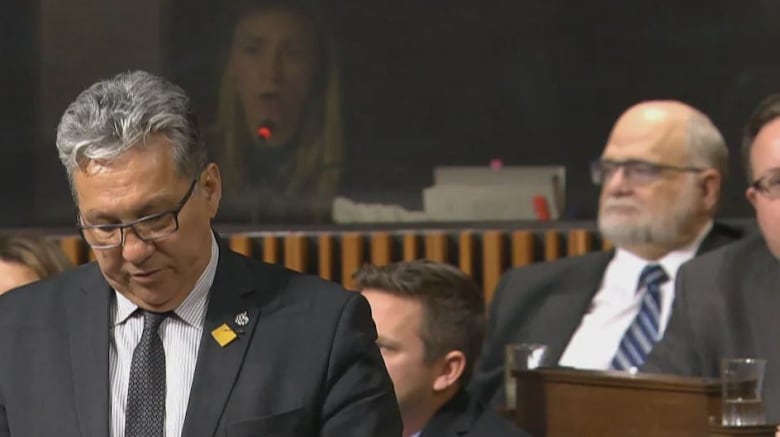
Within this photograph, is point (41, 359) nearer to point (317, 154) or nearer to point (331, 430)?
point (331, 430)

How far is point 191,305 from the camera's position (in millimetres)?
2848

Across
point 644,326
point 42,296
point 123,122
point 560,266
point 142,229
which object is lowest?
point 644,326

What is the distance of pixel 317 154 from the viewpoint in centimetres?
634

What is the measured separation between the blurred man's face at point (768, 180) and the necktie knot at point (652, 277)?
0.90 m

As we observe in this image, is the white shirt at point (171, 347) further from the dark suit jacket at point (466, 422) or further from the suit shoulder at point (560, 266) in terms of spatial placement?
the suit shoulder at point (560, 266)

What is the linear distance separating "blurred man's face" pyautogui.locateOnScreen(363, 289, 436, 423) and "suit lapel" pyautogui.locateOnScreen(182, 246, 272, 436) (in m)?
1.18

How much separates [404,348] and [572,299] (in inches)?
47.8

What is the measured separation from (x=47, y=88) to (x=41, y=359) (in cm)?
365

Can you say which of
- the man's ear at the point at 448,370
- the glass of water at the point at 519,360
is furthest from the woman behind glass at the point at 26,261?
the glass of water at the point at 519,360

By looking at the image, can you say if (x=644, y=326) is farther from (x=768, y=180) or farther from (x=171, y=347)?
(x=171, y=347)

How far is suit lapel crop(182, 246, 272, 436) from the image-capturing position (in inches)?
108

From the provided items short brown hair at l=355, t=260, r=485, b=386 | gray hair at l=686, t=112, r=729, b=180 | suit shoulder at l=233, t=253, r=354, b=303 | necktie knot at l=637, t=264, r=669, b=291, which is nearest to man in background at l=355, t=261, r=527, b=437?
short brown hair at l=355, t=260, r=485, b=386

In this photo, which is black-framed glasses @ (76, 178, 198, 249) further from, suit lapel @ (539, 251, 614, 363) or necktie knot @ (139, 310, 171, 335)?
suit lapel @ (539, 251, 614, 363)

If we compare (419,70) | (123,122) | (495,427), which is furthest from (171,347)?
(419,70)
